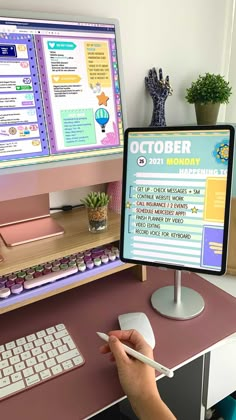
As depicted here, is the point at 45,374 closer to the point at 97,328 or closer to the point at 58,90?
the point at 97,328

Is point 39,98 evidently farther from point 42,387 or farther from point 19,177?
point 42,387

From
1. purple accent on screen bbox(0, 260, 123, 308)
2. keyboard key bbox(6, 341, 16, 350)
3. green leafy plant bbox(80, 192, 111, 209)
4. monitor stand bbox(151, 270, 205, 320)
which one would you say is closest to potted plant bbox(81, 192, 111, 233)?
green leafy plant bbox(80, 192, 111, 209)

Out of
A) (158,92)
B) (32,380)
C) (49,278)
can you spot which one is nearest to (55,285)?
(49,278)

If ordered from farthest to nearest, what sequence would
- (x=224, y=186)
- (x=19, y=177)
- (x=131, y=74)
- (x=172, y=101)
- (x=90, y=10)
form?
(x=172, y=101), (x=131, y=74), (x=90, y=10), (x=19, y=177), (x=224, y=186)

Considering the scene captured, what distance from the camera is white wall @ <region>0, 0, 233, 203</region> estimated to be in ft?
3.51

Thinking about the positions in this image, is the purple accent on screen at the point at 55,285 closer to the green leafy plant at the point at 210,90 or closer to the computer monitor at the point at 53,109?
the computer monitor at the point at 53,109

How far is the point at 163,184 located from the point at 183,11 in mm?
750

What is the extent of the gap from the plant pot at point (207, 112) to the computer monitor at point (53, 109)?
337mm

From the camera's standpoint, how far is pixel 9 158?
2.76ft

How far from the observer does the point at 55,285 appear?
0.87m

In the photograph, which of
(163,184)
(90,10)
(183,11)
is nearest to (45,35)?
(90,10)

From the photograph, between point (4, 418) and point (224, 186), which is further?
point (224, 186)

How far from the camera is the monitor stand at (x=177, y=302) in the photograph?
33.4 inches

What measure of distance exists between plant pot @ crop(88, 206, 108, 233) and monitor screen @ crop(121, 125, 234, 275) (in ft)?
0.35
